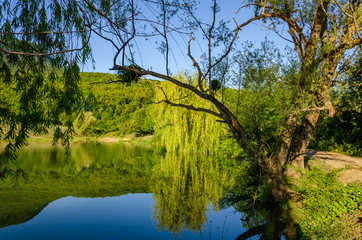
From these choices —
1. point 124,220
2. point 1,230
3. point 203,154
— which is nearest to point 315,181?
point 124,220

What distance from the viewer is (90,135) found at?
123ft

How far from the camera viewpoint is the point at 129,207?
23.2ft

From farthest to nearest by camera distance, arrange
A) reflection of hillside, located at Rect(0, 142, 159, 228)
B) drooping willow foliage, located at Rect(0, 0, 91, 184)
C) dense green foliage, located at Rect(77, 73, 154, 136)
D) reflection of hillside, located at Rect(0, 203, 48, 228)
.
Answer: dense green foliage, located at Rect(77, 73, 154, 136), reflection of hillside, located at Rect(0, 142, 159, 228), reflection of hillside, located at Rect(0, 203, 48, 228), drooping willow foliage, located at Rect(0, 0, 91, 184)

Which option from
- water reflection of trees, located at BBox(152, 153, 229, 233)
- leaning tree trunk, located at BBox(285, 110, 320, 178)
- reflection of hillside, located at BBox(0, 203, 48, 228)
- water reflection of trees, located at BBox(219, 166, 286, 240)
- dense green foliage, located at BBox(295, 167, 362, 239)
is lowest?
reflection of hillside, located at BBox(0, 203, 48, 228)

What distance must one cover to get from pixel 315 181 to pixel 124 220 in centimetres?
432

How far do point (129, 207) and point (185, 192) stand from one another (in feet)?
6.05

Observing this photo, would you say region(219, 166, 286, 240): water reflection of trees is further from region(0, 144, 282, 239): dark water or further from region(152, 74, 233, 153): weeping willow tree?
region(152, 74, 233, 153): weeping willow tree

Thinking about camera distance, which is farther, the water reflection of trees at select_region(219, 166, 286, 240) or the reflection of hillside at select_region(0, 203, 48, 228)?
the reflection of hillside at select_region(0, 203, 48, 228)

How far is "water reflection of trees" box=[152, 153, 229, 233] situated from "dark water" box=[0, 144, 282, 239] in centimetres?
2

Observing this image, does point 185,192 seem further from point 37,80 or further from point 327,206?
point 37,80

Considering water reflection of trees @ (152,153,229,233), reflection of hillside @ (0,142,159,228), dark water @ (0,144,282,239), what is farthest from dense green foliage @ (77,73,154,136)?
dark water @ (0,144,282,239)

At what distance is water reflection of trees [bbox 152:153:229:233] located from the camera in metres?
5.91

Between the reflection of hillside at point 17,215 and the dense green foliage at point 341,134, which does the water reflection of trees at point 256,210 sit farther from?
the reflection of hillside at point 17,215

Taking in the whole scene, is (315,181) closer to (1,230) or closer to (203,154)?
(1,230)
